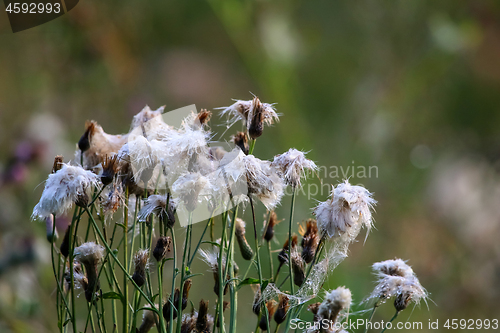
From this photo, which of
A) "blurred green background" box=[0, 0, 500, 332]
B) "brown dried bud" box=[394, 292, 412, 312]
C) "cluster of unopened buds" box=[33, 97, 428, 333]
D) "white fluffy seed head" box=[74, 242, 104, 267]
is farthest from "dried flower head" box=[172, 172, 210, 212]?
"blurred green background" box=[0, 0, 500, 332]

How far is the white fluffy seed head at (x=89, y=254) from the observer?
0.38m

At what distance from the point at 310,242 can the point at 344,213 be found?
57 millimetres

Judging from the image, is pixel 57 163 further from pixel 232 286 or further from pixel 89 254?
pixel 232 286

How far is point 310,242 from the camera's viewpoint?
0.40 m

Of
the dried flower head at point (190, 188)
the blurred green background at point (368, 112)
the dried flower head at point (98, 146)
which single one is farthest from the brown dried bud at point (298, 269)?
the blurred green background at point (368, 112)

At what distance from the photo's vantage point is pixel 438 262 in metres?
1.23

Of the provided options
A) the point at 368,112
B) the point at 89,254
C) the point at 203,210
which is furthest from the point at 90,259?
the point at 368,112

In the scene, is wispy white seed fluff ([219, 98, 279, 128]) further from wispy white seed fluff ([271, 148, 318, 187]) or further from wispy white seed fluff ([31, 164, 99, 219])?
wispy white seed fluff ([31, 164, 99, 219])

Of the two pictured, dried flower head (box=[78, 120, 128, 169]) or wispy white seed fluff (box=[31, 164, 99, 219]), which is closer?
wispy white seed fluff (box=[31, 164, 99, 219])

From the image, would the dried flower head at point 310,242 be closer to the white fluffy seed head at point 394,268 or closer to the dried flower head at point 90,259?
the white fluffy seed head at point 394,268

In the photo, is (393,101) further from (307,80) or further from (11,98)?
(11,98)

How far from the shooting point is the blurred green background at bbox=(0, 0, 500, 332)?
1157 mm

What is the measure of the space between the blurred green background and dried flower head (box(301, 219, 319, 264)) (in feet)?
1.94

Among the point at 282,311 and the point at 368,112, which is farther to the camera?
the point at 368,112
